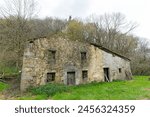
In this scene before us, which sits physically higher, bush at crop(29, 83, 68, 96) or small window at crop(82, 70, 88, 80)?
small window at crop(82, 70, 88, 80)

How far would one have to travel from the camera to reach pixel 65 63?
18.8m

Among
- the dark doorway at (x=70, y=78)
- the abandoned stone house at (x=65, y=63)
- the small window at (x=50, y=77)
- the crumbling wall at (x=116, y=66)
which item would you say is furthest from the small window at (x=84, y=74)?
the small window at (x=50, y=77)

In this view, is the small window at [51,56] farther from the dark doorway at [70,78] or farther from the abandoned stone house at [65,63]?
the dark doorway at [70,78]

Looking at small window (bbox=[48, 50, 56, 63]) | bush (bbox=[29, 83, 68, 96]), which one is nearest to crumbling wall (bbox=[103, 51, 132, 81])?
small window (bbox=[48, 50, 56, 63])

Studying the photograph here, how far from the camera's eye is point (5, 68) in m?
30.5

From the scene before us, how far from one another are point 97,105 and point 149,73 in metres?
31.2

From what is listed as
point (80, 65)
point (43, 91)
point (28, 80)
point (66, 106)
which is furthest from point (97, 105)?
point (80, 65)

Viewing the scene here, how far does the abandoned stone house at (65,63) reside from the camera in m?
17.5

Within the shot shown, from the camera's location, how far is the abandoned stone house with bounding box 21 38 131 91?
57.4 ft

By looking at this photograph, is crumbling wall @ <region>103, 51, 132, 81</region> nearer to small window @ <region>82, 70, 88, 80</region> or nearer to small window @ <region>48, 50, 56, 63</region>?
small window @ <region>82, 70, 88, 80</region>

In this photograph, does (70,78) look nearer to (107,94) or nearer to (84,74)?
(84,74)

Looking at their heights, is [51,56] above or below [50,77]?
above

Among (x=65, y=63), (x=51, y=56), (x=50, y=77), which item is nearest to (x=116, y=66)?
(x=65, y=63)

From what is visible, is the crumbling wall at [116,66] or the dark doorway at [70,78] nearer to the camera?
the dark doorway at [70,78]
